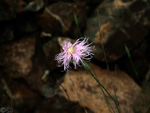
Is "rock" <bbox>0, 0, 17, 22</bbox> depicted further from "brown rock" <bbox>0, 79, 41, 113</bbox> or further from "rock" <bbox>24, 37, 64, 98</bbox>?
"brown rock" <bbox>0, 79, 41, 113</bbox>

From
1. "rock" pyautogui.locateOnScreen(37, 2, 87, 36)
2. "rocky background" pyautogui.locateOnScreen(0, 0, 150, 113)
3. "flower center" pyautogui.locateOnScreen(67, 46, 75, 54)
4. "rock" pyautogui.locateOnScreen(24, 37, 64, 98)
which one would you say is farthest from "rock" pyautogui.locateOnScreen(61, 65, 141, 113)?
"flower center" pyautogui.locateOnScreen(67, 46, 75, 54)

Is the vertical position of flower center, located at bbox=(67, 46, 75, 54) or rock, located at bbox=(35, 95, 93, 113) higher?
flower center, located at bbox=(67, 46, 75, 54)

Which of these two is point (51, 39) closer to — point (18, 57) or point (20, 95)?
point (18, 57)

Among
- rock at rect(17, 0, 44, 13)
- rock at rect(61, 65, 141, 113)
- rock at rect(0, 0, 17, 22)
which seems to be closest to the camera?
rock at rect(61, 65, 141, 113)

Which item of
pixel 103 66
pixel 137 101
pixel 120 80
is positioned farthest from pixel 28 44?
pixel 137 101

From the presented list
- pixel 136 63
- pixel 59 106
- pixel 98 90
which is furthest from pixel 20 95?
pixel 136 63

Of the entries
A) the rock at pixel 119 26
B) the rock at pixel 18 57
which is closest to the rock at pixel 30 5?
the rock at pixel 18 57

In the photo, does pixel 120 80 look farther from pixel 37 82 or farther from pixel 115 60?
pixel 37 82
